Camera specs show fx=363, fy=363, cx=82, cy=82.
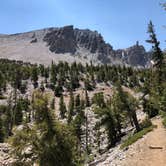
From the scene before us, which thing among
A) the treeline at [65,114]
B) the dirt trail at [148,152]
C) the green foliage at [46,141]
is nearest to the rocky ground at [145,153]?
the dirt trail at [148,152]

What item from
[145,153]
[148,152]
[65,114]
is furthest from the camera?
[65,114]

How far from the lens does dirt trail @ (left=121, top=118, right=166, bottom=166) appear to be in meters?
37.8

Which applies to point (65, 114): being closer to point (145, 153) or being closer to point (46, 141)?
point (145, 153)

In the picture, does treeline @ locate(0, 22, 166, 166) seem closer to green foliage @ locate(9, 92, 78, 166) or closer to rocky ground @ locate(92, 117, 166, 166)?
green foliage @ locate(9, 92, 78, 166)

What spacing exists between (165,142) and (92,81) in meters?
111

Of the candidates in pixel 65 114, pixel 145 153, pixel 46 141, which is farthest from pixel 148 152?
pixel 65 114

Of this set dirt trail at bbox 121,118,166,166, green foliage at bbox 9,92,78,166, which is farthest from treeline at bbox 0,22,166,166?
dirt trail at bbox 121,118,166,166

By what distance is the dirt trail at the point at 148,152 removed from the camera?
124ft

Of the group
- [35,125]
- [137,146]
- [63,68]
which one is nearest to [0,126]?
[137,146]

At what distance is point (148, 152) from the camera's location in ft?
131

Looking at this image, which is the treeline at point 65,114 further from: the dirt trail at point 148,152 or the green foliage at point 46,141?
the dirt trail at point 148,152

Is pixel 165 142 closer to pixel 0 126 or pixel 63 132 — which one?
pixel 63 132

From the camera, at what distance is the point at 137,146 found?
4212 centimetres

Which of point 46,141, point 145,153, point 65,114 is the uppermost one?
point 65,114
